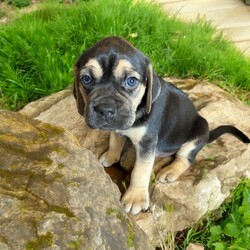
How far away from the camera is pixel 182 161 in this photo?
3586 mm

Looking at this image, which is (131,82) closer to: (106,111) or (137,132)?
(106,111)

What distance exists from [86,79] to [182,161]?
3.65 ft

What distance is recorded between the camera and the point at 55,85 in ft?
15.6

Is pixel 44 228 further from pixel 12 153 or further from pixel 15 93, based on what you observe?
pixel 15 93

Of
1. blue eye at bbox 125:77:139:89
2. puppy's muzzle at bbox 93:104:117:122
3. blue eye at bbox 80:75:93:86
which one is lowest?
puppy's muzzle at bbox 93:104:117:122

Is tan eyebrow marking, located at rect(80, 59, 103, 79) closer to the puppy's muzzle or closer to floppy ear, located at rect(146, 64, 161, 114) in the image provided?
the puppy's muzzle

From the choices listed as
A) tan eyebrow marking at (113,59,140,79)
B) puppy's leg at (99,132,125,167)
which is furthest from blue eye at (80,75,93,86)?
puppy's leg at (99,132,125,167)

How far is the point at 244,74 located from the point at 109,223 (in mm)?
3371

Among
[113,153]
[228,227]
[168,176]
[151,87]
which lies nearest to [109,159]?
[113,153]

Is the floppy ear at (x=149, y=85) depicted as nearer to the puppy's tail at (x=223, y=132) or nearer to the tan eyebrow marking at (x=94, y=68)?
the tan eyebrow marking at (x=94, y=68)

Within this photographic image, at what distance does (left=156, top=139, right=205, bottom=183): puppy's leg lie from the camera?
3.53 m

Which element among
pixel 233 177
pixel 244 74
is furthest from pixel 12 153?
pixel 244 74

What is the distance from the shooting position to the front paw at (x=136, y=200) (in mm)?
3240

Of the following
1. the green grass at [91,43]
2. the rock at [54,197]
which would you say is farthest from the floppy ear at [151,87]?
the green grass at [91,43]
